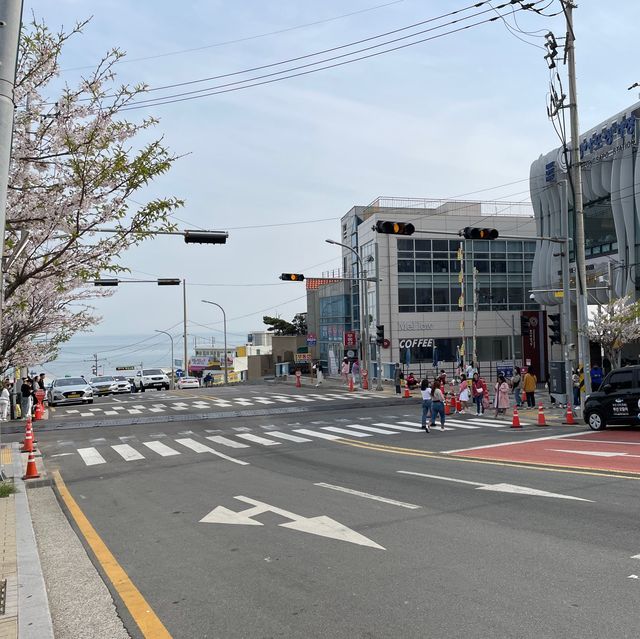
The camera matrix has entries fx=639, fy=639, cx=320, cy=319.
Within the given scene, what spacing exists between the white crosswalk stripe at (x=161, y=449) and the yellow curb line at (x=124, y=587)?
734 centimetres

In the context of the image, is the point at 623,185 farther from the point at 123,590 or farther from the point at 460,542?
the point at 123,590

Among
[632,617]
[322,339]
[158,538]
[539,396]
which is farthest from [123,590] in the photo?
[322,339]

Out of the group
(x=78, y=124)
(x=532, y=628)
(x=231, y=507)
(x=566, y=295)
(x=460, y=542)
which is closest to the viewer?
(x=532, y=628)

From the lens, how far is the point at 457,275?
56.2m

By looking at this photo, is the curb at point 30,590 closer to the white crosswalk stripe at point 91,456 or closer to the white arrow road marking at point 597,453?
the white crosswalk stripe at point 91,456

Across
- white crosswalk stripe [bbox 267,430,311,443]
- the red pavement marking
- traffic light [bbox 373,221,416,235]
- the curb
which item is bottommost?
white crosswalk stripe [bbox 267,430,311,443]

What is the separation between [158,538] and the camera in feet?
27.2

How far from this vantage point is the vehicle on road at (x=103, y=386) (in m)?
46.9

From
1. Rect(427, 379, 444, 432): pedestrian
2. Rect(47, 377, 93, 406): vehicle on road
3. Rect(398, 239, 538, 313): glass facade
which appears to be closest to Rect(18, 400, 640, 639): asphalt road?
Rect(427, 379, 444, 432): pedestrian

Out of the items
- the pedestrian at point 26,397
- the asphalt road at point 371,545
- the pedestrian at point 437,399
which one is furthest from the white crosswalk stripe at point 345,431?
the pedestrian at point 26,397

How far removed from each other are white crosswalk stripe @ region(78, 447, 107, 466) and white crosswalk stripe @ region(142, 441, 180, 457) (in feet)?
4.95

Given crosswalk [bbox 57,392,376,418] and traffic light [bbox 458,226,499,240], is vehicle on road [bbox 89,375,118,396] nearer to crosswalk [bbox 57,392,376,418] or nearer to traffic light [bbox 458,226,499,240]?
crosswalk [bbox 57,392,376,418]

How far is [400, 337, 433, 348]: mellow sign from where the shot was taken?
177 ft

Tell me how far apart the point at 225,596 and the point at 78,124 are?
8.86 metres
